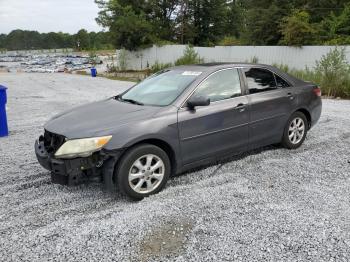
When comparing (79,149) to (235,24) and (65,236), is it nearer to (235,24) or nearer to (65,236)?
(65,236)

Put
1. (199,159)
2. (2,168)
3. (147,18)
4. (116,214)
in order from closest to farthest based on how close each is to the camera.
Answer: (116,214) < (199,159) < (2,168) < (147,18)

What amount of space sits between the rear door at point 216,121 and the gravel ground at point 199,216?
412 mm

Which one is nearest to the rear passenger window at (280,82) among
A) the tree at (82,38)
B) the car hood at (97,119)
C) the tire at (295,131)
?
the tire at (295,131)

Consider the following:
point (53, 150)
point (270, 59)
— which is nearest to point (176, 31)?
point (270, 59)

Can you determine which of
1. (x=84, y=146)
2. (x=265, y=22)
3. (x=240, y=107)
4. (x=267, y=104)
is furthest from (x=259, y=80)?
(x=265, y=22)

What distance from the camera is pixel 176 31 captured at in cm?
3678

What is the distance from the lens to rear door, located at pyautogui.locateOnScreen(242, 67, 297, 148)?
16.8 feet

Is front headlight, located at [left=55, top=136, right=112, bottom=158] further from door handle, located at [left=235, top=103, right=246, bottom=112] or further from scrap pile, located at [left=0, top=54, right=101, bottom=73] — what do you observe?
scrap pile, located at [left=0, top=54, right=101, bottom=73]

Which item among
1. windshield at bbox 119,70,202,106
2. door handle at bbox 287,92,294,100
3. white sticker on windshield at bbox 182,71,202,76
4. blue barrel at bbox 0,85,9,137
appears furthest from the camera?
blue barrel at bbox 0,85,9,137

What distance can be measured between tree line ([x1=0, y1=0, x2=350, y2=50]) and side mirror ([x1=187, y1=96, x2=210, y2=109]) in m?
20.2

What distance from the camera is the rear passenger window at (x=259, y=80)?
17.0 ft

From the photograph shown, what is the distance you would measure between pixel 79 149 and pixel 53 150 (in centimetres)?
49

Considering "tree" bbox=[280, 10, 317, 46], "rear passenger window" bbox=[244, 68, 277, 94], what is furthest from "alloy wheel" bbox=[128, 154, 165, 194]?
"tree" bbox=[280, 10, 317, 46]

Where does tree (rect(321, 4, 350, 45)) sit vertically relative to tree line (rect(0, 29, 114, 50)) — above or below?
below
